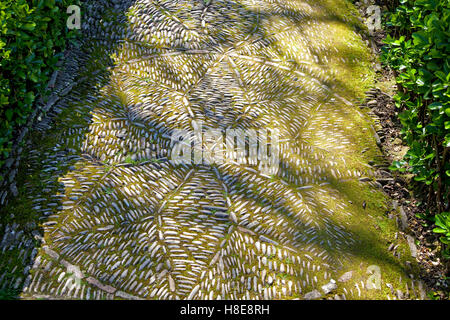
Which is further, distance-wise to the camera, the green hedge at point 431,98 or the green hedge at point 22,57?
the green hedge at point 22,57

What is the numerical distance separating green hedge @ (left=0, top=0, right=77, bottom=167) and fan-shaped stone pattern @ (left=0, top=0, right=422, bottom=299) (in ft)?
1.35

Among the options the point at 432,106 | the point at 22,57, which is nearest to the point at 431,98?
the point at 432,106

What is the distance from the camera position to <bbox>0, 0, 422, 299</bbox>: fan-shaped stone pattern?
10.7ft

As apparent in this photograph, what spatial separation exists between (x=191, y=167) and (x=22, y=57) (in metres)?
2.23

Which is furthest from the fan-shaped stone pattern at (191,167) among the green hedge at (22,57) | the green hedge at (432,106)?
the green hedge at (432,106)

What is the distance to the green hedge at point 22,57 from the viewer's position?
3.68 metres

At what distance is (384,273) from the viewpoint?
3379mm

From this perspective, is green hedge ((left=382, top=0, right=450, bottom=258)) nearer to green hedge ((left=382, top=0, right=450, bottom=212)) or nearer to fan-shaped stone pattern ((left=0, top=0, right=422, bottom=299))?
green hedge ((left=382, top=0, right=450, bottom=212))

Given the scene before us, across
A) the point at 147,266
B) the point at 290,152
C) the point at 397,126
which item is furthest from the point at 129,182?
the point at 397,126

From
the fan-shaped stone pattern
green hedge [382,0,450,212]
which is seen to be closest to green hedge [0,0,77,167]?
the fan-shaped stone pattern

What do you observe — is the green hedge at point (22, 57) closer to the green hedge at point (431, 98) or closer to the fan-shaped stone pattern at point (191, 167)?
the fan-shaped stone pattern at point (191, 167)

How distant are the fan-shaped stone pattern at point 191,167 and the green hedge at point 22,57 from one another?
41 centimetres

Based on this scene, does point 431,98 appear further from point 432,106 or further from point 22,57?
point 22,57

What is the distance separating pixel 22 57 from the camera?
3.96m
